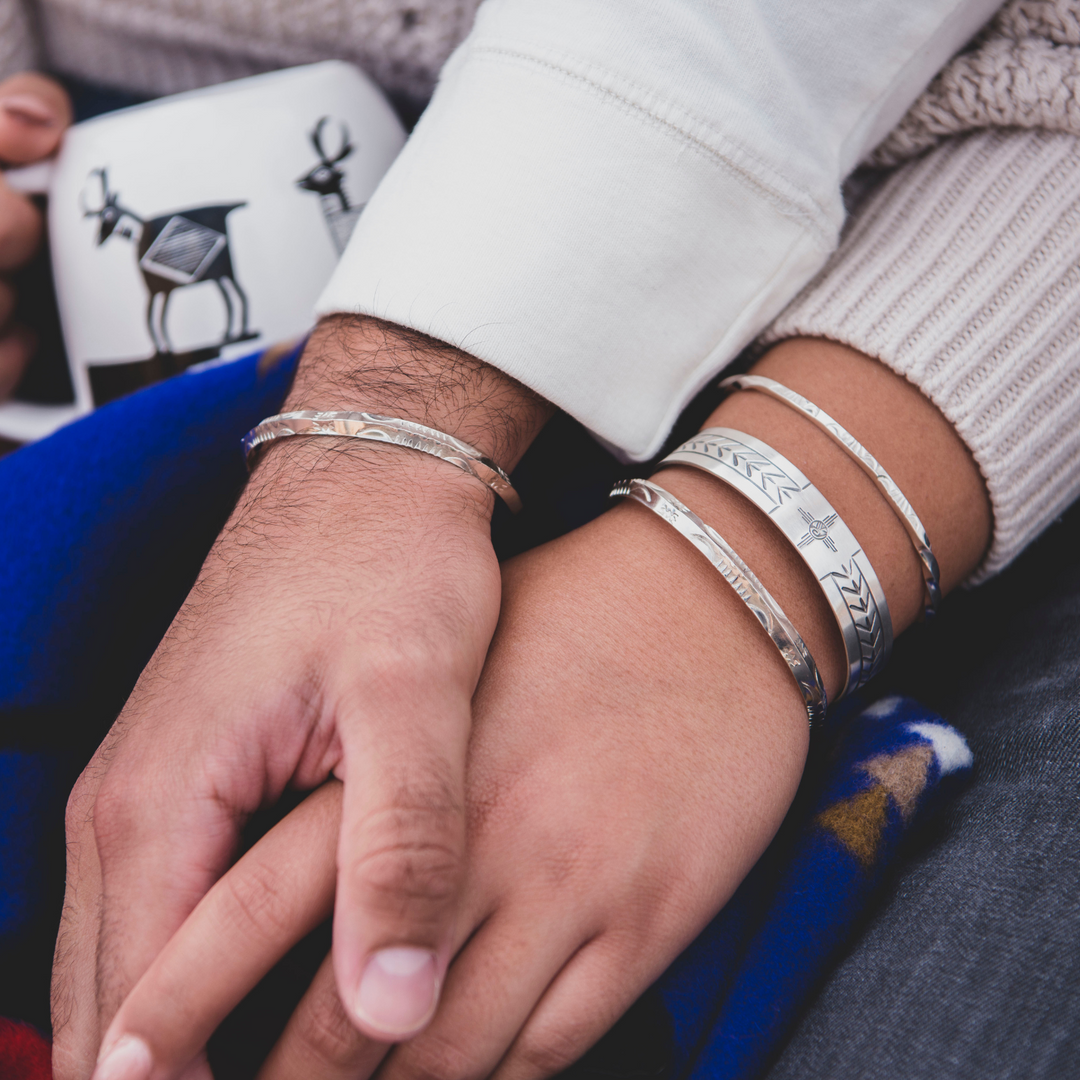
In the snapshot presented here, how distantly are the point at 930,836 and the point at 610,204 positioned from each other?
0.48m

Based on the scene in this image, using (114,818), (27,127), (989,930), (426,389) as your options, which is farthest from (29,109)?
(989,930)

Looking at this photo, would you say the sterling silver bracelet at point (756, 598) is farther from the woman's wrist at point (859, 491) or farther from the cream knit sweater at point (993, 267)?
the cream knit sweater at point (993, 267)

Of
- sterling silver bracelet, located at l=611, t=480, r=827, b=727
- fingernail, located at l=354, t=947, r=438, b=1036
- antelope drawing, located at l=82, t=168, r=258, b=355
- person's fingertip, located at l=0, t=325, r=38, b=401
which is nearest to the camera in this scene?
fingernail, located at l=354, t=947, r=438, b=1036

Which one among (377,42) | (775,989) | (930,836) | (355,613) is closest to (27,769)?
(355,613)

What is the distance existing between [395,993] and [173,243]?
689 millimetres

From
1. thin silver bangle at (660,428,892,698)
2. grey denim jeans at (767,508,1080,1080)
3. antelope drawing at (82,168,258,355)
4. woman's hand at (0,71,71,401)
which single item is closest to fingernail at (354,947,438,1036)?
grey denim jeans at (767,508,1080,1080)

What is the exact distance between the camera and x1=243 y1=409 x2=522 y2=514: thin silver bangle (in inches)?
20.1

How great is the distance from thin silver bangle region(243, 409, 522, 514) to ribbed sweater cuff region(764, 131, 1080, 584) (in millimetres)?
277

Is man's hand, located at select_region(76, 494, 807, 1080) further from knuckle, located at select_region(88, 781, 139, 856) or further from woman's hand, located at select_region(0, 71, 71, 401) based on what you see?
woman's hand, located at select_region(0, 71, 71, 401)

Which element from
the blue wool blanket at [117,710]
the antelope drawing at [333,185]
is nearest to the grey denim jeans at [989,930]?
the blue wool blanket at [117,710]

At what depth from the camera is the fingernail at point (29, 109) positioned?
791 mm

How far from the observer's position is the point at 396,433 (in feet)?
1.67

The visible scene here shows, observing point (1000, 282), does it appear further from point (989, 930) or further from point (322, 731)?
point (322, 731)

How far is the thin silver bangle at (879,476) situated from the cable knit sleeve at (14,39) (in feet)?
3.52
